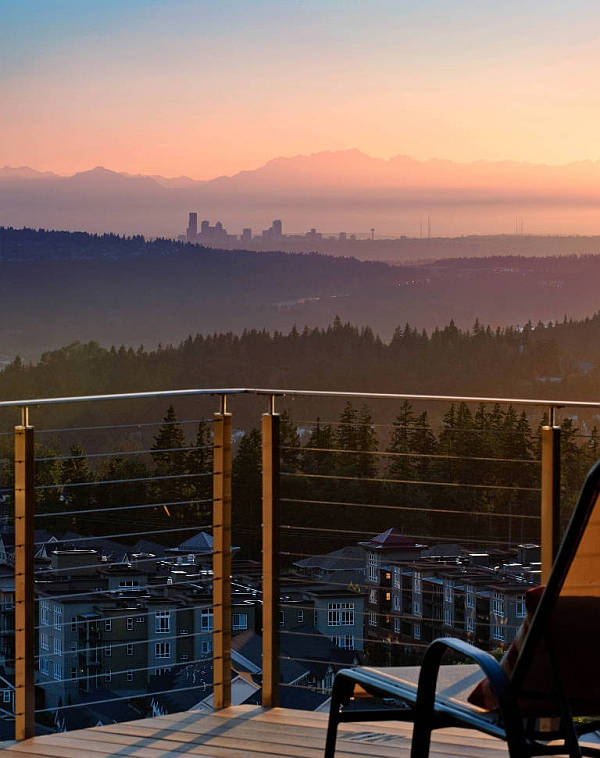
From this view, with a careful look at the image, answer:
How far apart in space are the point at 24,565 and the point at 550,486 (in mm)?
1541

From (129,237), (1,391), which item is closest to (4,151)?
(129,237)

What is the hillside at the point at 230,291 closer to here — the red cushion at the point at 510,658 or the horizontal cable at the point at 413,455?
the horizontal cable at the point at 413,455

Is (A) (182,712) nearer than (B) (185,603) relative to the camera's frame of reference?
Yes

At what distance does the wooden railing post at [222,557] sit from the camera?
130 inches

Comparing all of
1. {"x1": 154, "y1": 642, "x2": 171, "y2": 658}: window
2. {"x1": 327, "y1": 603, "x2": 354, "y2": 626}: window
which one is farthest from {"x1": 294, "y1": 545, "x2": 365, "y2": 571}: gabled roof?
{"x1": 154, "y1": 642, "x2": 171, "y2": 658}: window

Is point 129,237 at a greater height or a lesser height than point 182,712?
greater

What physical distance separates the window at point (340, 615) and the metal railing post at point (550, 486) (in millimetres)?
841

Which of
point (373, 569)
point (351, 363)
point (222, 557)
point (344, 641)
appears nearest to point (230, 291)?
point (351, 363)

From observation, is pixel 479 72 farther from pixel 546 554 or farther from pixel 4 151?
pixel 546 554

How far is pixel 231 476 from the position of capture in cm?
337

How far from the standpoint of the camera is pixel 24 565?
2965mm

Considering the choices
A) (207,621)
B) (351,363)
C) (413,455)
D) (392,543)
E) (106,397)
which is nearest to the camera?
(106,397)

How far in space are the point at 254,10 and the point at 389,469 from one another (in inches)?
423

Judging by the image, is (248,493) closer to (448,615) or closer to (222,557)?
(222,557)
